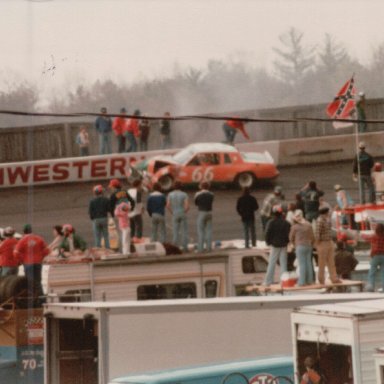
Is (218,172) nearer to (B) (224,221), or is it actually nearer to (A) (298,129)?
(B) (224,221)

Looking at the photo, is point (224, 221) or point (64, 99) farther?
point (64, 99)

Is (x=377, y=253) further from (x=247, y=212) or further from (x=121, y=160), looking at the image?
(x=121, y=160)

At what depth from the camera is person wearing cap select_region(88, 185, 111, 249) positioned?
3061 cm

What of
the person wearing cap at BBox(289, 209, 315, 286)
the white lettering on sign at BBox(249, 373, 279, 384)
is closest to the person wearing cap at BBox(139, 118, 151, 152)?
the person wearing cap at BBox(289, 209, 315, 286)

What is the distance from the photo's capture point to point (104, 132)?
147 ft

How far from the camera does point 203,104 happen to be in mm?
57125

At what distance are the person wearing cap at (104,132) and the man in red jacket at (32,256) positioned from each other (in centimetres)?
1723

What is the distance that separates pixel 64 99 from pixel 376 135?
11.4 metres

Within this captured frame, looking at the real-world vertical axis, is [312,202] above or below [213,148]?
below

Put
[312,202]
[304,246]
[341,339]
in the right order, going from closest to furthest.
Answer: [341,339] → [304,246] → [312,202]

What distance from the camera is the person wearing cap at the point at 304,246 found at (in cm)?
2584

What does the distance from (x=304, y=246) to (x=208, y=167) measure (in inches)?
645

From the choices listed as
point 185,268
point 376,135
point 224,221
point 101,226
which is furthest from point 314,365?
point 376,135

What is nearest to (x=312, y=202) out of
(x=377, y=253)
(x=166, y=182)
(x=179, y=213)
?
(x=179, y=213)
